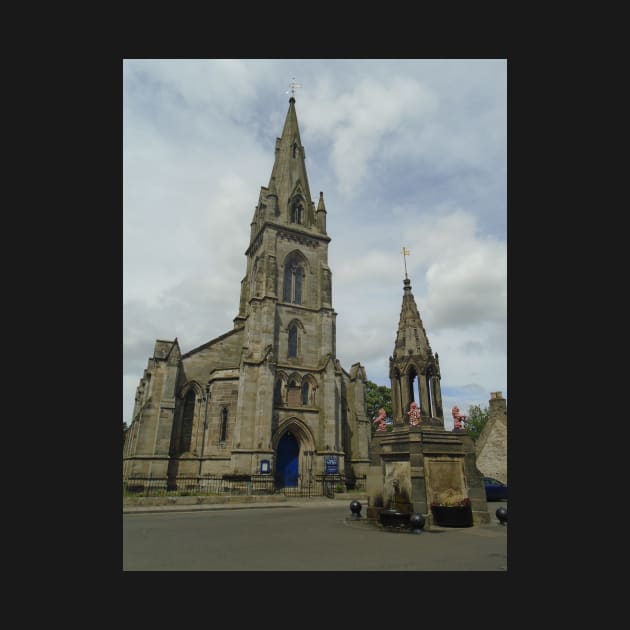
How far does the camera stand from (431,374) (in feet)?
42.9

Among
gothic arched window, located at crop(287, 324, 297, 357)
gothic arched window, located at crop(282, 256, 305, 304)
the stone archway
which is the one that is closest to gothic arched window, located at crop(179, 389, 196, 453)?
the stone archway

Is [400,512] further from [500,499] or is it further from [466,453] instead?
[500,499]

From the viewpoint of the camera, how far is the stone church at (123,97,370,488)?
2492 cm

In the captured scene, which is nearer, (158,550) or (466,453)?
(158,550)

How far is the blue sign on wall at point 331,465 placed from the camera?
25656 mm

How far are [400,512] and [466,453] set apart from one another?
9.19 feet

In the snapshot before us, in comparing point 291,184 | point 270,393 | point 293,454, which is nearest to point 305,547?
point 270,393

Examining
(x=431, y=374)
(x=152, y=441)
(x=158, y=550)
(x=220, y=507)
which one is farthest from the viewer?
(x=152, y=441)

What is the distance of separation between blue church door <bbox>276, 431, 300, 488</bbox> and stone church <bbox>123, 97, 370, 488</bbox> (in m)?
0.06

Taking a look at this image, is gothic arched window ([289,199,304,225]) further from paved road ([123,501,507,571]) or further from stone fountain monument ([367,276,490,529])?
paved road ([123,501,507,571])

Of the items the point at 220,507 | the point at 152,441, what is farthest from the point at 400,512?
the point at 152,441

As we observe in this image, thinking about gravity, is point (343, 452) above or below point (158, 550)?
below

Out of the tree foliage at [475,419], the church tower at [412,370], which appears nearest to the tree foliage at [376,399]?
the tree foliage at [475,419]

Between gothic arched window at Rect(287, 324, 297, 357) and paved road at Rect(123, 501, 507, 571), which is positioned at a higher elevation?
gothic arched window at Rect(287, 324, 297, 357)
